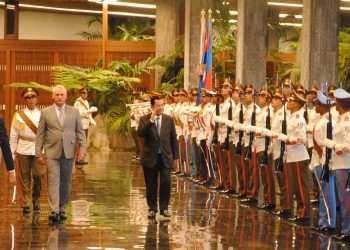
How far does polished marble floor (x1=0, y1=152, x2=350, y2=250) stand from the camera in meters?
14.0

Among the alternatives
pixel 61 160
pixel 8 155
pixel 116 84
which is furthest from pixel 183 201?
pixel 116 84

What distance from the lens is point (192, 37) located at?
31656 mm

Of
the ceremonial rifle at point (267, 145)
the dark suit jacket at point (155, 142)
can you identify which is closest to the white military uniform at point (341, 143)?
the dark suit jacket at point (155, 142)

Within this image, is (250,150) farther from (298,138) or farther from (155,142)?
(155,142)

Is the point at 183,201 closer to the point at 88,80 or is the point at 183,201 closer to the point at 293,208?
the point at 293,208

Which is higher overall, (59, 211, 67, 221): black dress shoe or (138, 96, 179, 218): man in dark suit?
(138, 96, 179, 218): man in dark suit

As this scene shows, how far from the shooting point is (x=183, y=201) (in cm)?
1923

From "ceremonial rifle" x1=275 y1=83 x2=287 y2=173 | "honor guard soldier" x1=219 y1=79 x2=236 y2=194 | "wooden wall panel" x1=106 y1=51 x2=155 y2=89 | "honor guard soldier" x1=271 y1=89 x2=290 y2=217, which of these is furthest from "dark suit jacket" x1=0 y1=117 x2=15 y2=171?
"wooden wall panel" x1=106 y1=51 x2=155 y2=89

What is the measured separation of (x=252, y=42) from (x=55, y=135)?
12.4m

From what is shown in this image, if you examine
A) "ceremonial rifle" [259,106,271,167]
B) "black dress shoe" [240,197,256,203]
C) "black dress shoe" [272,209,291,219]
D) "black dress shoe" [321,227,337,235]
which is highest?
"ceremonial rifle" [259,106,271,167]

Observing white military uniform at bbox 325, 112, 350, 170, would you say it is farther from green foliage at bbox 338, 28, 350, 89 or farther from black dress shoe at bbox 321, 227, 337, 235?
green foliage at bbox 338, 28, 350, 89

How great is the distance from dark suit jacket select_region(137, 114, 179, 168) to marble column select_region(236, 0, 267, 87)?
1103 cm

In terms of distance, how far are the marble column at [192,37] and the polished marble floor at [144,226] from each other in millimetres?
10748

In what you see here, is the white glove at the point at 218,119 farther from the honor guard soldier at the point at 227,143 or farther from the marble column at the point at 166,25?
the marble column at the point at 166,25
